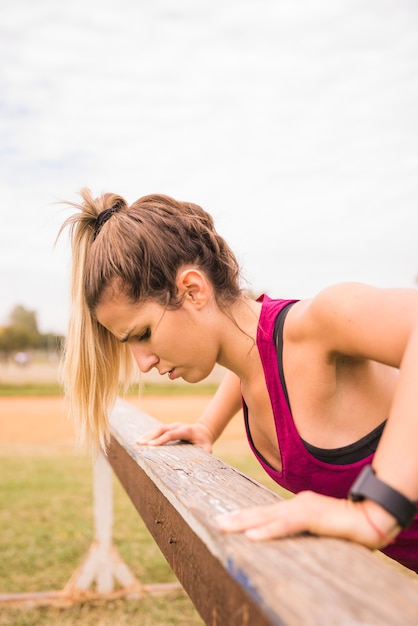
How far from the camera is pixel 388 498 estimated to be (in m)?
1.00

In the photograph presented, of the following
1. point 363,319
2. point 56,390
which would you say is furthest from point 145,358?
point 56,390

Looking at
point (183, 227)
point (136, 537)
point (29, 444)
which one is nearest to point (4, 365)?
point (29, 444)

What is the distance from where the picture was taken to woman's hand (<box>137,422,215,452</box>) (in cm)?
210

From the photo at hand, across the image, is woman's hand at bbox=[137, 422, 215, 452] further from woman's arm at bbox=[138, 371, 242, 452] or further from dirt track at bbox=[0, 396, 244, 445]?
dirt track at bbox=[0, 396, 244, 445]

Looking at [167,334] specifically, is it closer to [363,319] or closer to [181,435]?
[181,435]

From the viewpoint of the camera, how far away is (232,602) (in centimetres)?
86

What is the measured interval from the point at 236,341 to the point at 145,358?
0.88ft

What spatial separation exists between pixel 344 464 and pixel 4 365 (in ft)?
196

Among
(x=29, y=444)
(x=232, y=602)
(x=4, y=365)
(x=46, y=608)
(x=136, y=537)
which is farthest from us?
(x=4, y=365)

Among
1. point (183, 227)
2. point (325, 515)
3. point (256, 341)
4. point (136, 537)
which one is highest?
point (183, 227)

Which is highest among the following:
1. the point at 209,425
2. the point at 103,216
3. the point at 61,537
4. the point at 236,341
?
the point at 103,216

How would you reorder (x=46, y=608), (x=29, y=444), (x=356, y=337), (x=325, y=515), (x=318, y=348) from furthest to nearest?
(x=29, y=444)
(x=46, y=608)
(x=318, y=348)
(x=356, y=337)
(x=325, y=515)

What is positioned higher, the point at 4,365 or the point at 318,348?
the point at 318,348

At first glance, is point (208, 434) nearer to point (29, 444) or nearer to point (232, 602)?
point (232, 602)
